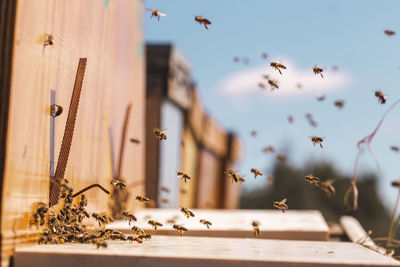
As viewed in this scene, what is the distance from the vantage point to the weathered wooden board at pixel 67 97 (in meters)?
3.90

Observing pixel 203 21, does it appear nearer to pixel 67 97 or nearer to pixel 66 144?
pixel 67 97

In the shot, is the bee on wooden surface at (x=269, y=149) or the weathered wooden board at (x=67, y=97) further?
the bee on wooden surface at (x=269, y=149)

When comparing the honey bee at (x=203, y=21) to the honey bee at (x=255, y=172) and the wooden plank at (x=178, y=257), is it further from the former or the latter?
the wooden plank at (x=178, y=257)

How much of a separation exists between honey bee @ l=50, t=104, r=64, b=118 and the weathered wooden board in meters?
0.10

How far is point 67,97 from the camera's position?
504cm

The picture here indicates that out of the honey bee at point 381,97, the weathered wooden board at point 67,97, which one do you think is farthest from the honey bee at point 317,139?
the weathered wooden board at point 67,97

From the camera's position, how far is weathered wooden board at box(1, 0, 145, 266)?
390 centimetres

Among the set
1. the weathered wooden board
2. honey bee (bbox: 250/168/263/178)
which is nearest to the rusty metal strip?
the weathered wooden board

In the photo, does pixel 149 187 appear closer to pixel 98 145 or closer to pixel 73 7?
pixel 98 145

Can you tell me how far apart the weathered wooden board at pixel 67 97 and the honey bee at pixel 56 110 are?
10cm

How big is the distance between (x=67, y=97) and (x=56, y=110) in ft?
1.16

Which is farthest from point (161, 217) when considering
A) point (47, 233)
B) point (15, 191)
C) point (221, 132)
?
point (221, 132)

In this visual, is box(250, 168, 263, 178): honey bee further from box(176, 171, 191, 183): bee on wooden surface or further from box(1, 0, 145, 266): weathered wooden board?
box(1, 0, 145, 266): weathered wooden board

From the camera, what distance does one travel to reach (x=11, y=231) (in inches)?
150
